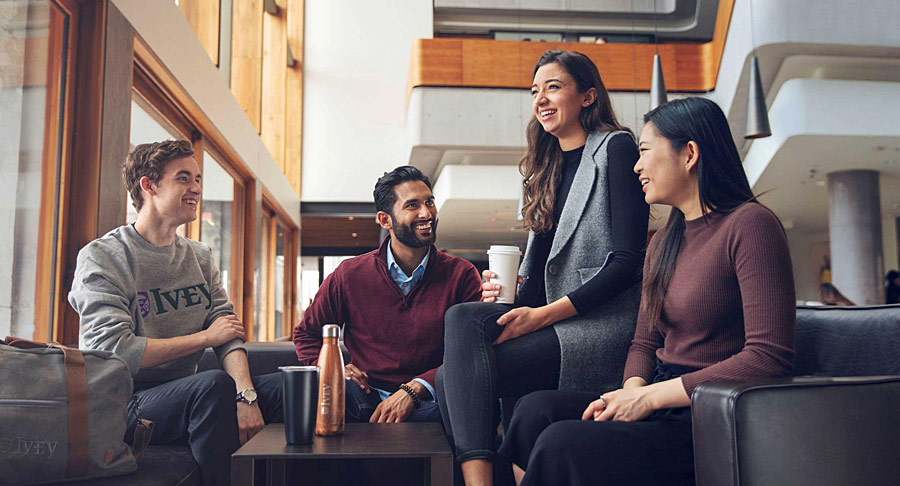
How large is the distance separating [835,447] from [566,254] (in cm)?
80

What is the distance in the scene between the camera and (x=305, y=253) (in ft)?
54.3

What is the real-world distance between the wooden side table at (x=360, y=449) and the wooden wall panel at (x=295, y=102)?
1023 centimetres

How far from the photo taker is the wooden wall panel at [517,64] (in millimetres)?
9305

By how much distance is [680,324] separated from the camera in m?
1.47

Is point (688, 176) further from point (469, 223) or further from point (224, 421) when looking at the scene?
point (469, 223)

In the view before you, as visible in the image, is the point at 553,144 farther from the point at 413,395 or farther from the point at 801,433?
the point at 801,433

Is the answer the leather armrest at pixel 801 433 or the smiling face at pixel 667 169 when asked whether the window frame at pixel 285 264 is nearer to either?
the smiling face at pixel 667 169

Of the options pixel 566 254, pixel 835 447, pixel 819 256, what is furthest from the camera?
pixel 819 256

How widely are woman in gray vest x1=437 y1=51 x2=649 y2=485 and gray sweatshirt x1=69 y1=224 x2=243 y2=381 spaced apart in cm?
84

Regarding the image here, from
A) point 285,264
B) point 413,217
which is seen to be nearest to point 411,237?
point 413,217

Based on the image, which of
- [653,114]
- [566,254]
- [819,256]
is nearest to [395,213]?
[566,254]

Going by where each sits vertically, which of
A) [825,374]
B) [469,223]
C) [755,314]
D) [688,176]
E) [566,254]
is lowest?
[825,374]

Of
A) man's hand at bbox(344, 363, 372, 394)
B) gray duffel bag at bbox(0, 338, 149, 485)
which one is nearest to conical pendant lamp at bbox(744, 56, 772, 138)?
man's hand at bbox(344, 363, 372, 394)

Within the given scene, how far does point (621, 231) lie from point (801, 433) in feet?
2.33
